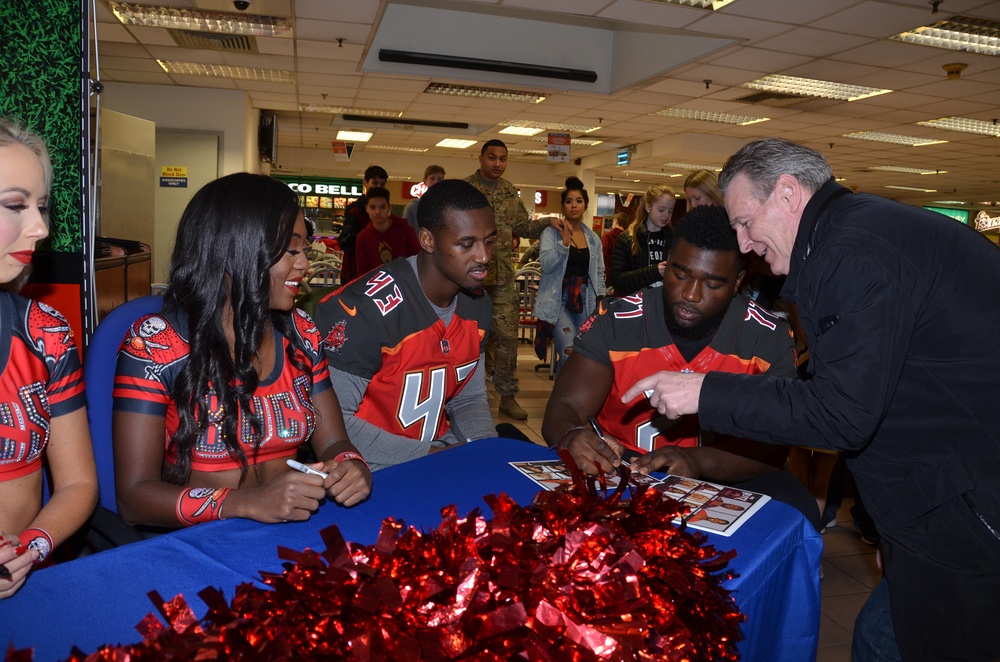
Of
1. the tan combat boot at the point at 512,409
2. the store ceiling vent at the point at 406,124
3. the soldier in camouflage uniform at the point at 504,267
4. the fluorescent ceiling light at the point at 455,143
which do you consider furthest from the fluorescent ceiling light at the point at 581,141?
the tan combat boot at the point at 512,409

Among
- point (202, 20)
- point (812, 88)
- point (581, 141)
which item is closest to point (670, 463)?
point (202, 20)

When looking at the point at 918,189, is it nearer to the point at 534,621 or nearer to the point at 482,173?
the point at 482,173

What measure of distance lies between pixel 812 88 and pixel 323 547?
A: 29.3 ft

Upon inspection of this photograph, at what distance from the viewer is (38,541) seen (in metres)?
1.27

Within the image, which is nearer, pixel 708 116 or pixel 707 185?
pixel 707 185

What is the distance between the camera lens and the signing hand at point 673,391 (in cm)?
155

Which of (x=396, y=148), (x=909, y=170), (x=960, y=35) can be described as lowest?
(x=960, y=35)

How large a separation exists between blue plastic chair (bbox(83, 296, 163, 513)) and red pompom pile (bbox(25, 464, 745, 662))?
0.79 metres

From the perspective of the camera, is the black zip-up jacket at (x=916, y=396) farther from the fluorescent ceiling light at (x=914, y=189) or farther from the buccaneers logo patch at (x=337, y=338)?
the fluorescent ceiling light at (x=914, y=189)

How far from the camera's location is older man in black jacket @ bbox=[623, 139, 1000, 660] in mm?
1345

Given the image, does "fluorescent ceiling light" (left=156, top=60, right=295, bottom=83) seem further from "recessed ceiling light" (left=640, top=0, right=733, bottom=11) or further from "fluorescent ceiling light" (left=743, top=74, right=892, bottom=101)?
"fluorescent ceiling light" (left=743, top=74, right=892, bottom=101)

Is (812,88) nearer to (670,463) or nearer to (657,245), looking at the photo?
(657,245)

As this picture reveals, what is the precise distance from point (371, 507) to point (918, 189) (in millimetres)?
21088

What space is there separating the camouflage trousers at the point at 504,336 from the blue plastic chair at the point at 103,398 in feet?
13.6
